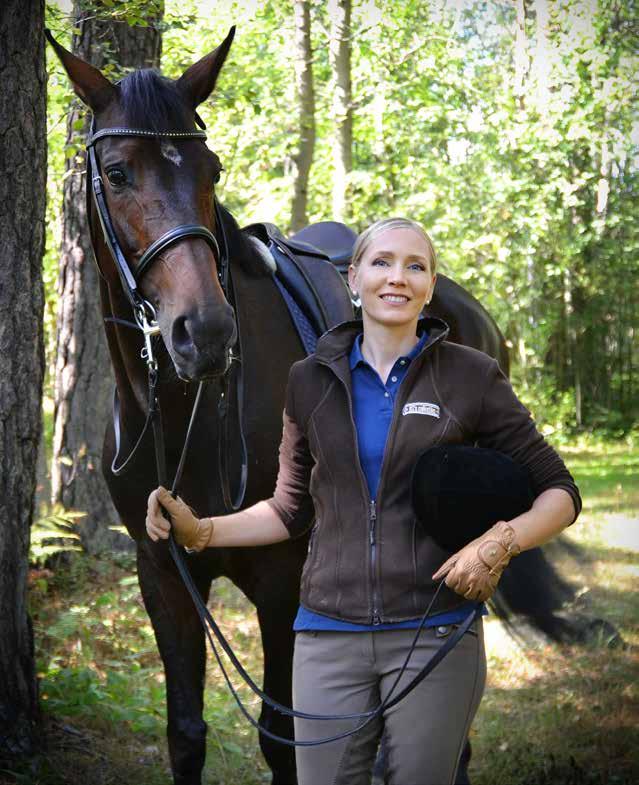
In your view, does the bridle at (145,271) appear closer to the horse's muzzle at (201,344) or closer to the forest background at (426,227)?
the horse's muzzle at (201,344)

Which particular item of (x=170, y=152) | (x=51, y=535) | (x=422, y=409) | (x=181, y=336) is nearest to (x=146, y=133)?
(x=170, y=152)

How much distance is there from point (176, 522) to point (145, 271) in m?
0.72

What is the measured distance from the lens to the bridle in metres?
2.70

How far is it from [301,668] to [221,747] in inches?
92.7

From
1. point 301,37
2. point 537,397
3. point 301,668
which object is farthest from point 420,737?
point 537,397

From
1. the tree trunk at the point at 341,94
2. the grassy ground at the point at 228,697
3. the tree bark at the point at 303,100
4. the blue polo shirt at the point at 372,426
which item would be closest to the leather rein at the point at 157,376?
the blue polo shirt at the point at 372,426

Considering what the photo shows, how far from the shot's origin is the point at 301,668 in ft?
7.62

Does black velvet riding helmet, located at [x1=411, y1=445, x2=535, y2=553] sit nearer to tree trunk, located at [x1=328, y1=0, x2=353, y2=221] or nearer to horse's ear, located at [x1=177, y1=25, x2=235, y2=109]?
horse's ear, located at [x1=177, y1=25, x2=235, y2=109]

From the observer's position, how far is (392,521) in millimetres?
2219

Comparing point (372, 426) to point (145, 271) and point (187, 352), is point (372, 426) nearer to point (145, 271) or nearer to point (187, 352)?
point (187, 352)

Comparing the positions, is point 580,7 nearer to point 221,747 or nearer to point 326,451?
point 221,747

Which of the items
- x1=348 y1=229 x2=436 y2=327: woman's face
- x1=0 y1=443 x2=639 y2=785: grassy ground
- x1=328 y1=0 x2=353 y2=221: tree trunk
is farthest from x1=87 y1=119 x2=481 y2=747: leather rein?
x1=328 y1=0 x2=353 y2=221: tree trunk

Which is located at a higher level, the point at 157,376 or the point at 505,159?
the point at 505,159

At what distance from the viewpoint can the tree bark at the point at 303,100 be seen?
9930 millimetres
